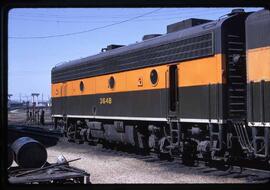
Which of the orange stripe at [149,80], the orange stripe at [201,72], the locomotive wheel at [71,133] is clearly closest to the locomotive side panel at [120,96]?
the orange stripe at [149,80]

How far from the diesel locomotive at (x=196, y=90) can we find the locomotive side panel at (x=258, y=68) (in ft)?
0.08

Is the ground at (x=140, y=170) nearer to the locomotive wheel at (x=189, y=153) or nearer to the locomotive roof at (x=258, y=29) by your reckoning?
the locomotive wheel at (x=189, y=153)

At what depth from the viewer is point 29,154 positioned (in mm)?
10242

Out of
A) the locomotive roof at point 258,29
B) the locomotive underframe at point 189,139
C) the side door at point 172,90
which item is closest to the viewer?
the locomotive roof at point 258,29

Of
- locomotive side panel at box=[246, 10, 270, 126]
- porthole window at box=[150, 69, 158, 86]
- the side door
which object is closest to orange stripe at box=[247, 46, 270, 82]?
locomotive side panel at box=[246, 10, 270, 126]

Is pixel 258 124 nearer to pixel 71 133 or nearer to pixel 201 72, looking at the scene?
pixel 201 72

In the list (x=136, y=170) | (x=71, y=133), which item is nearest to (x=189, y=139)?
(x=136, y=170)

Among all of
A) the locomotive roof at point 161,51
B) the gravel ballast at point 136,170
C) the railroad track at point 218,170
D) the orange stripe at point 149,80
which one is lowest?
the gravel ballast at point 136,170

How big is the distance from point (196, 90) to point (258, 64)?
2.28 metres

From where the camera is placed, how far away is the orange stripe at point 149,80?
40.7 ft

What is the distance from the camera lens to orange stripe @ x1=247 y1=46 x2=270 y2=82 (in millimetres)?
11055

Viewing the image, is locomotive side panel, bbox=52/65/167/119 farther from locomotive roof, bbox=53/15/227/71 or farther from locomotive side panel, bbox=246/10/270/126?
locomotive side panel, bbox=246/10/270/126
